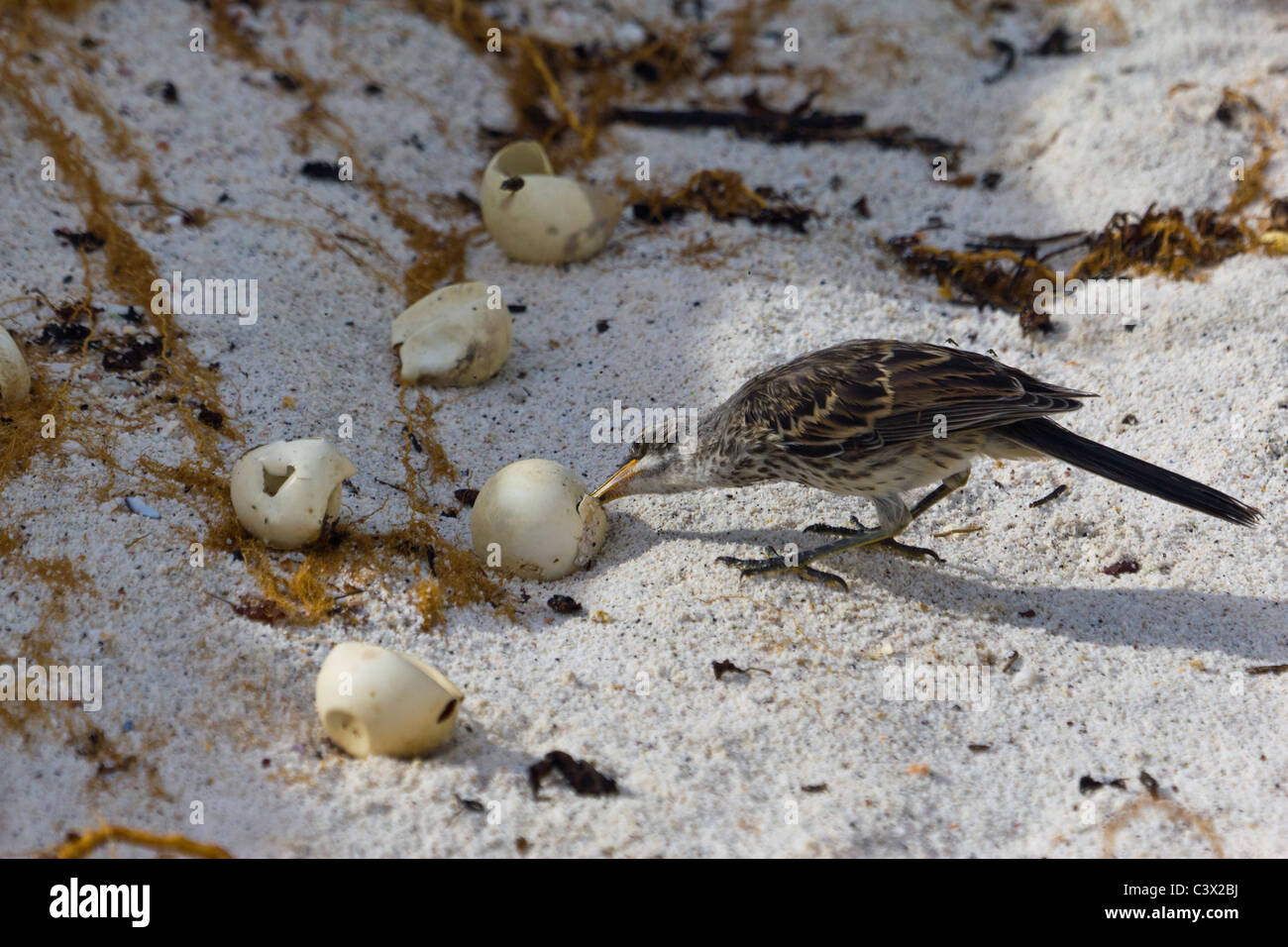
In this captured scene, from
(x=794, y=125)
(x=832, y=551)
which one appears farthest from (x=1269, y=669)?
(x=794, y=125)

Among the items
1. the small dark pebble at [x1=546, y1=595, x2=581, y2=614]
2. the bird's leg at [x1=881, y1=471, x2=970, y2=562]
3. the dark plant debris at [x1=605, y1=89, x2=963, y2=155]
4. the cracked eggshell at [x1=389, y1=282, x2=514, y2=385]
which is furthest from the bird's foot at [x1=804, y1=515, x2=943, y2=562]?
the dark plant debris at [x1=605, y1=89, x2=963, y2=155]

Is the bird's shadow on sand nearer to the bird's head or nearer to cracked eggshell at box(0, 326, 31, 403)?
the bird's head

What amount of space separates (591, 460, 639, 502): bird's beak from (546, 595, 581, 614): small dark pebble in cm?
50

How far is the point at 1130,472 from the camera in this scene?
12.9 feet

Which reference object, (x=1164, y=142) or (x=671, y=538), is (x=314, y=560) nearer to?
(x=671, y=538)

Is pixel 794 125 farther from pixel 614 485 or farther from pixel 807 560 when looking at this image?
pixel 807 560

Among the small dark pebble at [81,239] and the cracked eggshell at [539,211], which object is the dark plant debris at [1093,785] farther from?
the small dark pebble at [81,239]

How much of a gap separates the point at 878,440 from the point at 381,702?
1.97m

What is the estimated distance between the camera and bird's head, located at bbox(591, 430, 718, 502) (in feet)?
14.5

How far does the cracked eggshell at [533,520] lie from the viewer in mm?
4008

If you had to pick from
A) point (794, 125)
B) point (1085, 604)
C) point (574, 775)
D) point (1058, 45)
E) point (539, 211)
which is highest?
point (1058, 45)

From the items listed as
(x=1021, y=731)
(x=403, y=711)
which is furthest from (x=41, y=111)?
(x=1021, y=731)

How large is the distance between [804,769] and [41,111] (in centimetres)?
515

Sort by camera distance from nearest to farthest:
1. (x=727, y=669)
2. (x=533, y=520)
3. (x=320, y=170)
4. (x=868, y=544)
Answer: (x=727, y=669) < (x=533, y=520) < (x=868, y=544) < (x=320, y=170)
